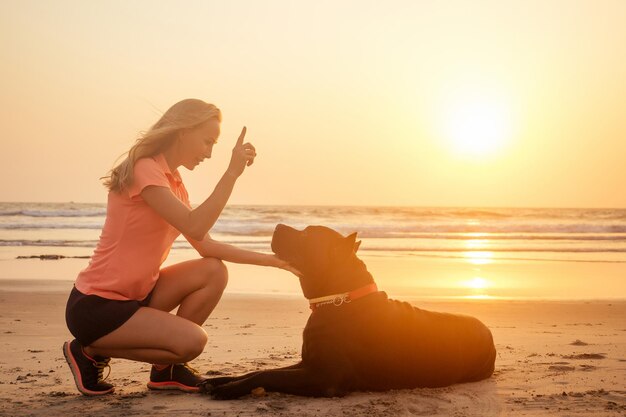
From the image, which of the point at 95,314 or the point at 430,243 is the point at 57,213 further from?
the point at 95,314

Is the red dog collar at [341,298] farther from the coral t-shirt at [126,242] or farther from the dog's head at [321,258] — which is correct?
the coral t-shirt at [126,242]

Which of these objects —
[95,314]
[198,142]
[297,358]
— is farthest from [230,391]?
[198,142]

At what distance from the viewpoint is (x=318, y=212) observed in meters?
37.5

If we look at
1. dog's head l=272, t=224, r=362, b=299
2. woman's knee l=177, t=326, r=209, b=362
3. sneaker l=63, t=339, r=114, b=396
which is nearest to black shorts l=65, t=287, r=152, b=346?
sneaker l=63, t=339, r=114, b=396

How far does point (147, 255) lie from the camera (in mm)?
3838

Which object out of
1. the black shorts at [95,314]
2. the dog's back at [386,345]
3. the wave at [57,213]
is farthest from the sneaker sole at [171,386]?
the wave at [57,213]

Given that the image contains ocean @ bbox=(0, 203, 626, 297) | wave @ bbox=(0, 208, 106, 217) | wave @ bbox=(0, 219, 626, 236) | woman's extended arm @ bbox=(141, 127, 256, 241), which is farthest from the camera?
wave @ bbox=(0, 208, 106, 217)

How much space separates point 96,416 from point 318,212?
1338 inches

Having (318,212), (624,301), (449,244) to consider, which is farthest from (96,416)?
(318,212)

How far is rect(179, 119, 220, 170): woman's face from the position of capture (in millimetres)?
3947

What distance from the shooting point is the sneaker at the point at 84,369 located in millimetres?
3947

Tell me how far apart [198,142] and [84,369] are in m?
1.40

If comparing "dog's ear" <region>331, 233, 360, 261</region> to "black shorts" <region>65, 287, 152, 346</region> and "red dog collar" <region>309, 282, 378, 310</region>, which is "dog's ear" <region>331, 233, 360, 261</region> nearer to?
"red dog collar" <region>309, 282, 378, 310</region>

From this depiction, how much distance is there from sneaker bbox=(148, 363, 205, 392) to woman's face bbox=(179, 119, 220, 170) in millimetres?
1168
